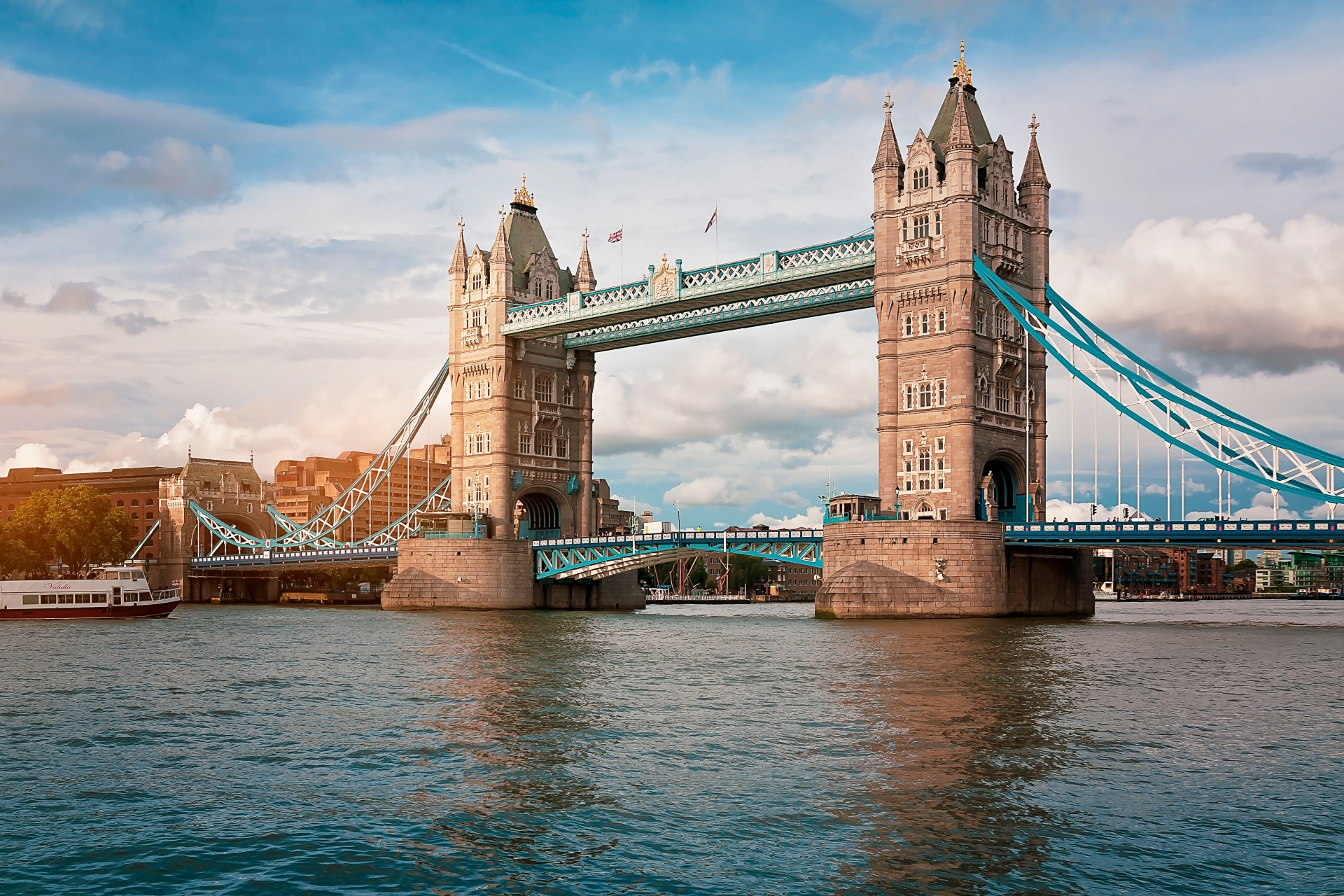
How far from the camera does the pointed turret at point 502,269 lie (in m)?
94.4

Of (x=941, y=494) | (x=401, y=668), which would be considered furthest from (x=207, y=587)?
(x=401, y=668)

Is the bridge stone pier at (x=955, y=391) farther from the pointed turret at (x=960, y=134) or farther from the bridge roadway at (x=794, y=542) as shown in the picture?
the bridge roadway at (x=794, y=542)

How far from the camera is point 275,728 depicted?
26.5 metres

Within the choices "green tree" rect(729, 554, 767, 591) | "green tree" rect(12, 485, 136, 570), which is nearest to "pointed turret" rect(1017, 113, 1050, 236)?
"green tree" rect(12, 485, 136, 570)

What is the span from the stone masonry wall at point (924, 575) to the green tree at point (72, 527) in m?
76.3

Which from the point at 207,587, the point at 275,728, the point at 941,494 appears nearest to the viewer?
the point at 275,728

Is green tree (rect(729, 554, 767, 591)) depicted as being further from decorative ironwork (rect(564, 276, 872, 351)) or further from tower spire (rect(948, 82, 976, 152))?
tower spire (rect(948, 82, 976, 152))

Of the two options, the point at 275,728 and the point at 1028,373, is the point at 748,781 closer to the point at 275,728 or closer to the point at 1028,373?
the point at 275,728

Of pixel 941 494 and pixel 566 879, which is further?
pixel 941 494

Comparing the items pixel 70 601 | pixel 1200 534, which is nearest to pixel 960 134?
pixel 1200 534

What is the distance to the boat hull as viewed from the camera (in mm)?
72625

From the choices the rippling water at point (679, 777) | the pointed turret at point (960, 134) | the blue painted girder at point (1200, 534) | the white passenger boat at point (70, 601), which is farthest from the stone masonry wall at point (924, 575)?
the white passenger boat at point (70, 601)

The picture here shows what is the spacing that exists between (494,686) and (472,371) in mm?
63738

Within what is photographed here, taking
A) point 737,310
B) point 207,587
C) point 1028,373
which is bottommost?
point 207,587
